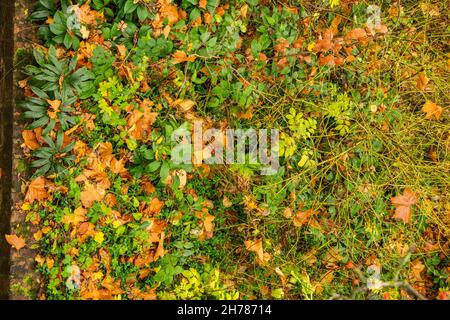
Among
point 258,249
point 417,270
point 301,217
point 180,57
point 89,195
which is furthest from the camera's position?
point 417,270

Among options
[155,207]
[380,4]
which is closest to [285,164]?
[155,207]

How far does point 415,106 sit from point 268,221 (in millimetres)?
1495

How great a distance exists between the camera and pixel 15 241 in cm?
237

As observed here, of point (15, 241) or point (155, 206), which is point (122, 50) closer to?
point (155, 206)

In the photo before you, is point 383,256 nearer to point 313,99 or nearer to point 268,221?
point 268,221

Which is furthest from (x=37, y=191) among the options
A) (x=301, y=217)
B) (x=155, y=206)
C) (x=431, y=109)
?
(x=431, y=109)

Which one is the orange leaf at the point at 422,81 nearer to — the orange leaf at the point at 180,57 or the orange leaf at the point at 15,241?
the orange leaf at the point at 180,57

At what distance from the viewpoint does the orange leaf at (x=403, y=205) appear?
9.76ft

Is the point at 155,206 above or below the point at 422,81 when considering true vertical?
below

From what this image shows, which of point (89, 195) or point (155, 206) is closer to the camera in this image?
point (89, 195)

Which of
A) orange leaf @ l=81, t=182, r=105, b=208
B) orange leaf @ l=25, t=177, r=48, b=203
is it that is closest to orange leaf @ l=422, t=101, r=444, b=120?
orange leaf @ l=81, t=182, r=105, b=208

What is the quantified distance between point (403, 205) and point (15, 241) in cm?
256

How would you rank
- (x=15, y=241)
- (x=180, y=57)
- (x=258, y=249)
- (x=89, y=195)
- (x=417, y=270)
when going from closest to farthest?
(x=15, y=241), (x=89, y=195), (x=180, y=57), (x=258, y=249), (x=417, y=270)
